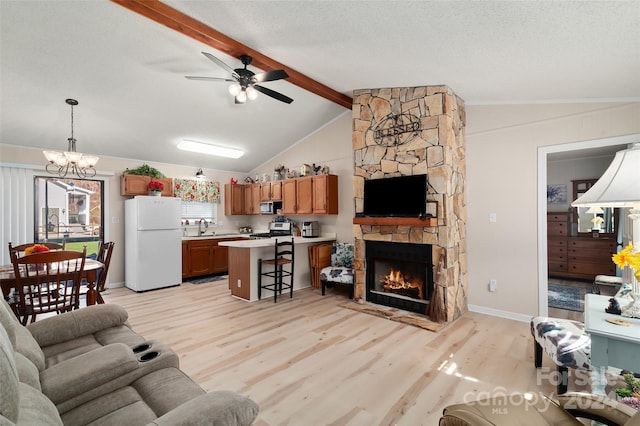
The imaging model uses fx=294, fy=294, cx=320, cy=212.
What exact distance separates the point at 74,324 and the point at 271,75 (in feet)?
8.49

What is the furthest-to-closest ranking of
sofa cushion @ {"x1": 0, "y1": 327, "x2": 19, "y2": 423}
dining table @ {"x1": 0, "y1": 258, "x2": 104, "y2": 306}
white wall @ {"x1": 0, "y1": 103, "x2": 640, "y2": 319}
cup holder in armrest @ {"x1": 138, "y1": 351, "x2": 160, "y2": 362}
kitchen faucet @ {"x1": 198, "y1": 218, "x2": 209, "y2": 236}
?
kitchen faucet @ {"x1": 198, "y1": 218, "x2": 209, "y2": 236} < white wall @ {"x1": 0, "y1": 103, "x2": 640, "y2": 319} < dining table @ {"x1": 0, "y1": 258, "x2": 104, "y2": 306} < cup holder in armrest @ {"x1": 138, "y1": 351, "x2": 160, "y2": 362} < sofa cushion @ {"x1": 0, "y1": 327, "x2": 19, "y2": 423}

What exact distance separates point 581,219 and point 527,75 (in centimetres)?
426

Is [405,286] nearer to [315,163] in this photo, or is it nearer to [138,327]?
[315,163]

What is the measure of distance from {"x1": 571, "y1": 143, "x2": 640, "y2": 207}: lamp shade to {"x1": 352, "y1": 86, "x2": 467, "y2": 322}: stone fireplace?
207 cm

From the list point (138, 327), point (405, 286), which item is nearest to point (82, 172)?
point (138, 327)

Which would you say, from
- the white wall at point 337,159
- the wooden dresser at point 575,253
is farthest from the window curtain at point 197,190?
the wooden dresser at point 575,253

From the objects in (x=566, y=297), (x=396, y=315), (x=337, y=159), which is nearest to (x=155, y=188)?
(x=337, y=159)

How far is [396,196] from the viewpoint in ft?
13.3

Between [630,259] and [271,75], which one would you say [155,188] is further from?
[630,259]

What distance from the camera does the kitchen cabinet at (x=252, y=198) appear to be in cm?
694

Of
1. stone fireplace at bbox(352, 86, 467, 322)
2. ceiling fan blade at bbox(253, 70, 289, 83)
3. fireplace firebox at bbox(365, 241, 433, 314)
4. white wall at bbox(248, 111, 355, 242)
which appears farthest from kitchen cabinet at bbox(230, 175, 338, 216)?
ceiling fan blade at bbox(253, 70, 289, 83)

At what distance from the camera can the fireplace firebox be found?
397cm

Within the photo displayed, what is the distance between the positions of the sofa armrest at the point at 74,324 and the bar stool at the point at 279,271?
2478mm

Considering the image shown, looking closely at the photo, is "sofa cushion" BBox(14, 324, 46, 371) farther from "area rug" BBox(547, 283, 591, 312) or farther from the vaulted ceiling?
"area rug" BBox(547, 283, 591, 312)
